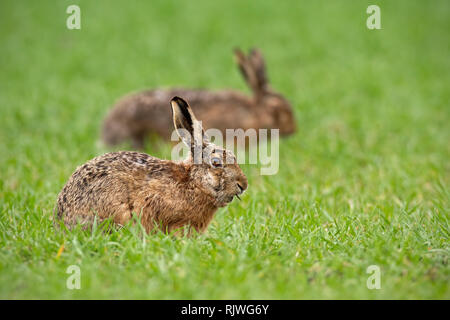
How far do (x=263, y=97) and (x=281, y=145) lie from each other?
5.49ft

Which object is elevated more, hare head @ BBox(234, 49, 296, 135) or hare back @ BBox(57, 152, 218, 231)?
hare head @ BBox(234, 49, 296, 135)

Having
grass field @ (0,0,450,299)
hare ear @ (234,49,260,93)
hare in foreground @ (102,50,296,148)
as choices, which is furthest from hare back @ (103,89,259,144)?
grass field @ (0,0,450,299)

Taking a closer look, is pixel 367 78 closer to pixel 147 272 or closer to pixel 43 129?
pixel 43 129

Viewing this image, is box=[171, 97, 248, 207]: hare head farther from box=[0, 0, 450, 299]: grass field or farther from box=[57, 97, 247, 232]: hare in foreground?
box=[0, 0, 450, 299]: grass field

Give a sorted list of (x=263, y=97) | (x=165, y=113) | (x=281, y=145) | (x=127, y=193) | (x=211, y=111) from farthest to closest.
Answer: (x=263, y=97) → (x=211, y=111) → (x=165, y=113) → (x=281, y=145) → (x=127, y=193)

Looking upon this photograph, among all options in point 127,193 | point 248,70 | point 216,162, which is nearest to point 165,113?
point 248,70

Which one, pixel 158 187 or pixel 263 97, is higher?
pixel 263 97

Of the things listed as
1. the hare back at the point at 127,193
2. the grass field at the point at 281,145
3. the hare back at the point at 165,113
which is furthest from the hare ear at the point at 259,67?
the hare back at the point at 127,193

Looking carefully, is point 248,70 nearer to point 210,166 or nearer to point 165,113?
point 165,113

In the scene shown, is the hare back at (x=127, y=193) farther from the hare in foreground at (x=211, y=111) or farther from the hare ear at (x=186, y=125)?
the hare in foreground at (x=211, y=111)

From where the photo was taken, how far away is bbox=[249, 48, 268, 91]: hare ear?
31.1 feet

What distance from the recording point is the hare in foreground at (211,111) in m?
8.38

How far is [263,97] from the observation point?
9.57 meters
